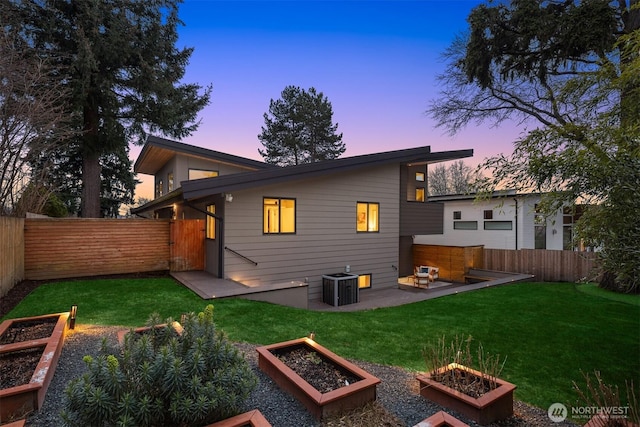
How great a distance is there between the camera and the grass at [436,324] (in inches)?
162

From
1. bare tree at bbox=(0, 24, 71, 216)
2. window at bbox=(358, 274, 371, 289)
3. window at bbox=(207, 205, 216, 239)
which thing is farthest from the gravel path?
window at bbox=(358, 274, 371, 289)

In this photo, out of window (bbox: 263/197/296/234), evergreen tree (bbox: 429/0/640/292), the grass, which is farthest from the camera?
window (bbox: 263/197/296/234)

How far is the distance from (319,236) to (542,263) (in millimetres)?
9283

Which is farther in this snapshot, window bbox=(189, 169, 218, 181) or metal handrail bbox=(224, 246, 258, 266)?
window bbox=(189, 169, 218, 181)

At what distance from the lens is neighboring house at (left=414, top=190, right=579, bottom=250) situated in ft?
46.0

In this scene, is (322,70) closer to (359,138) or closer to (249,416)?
(359,138)

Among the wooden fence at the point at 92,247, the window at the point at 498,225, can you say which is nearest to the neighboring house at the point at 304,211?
Result: the wooden fence at the point at 92,247

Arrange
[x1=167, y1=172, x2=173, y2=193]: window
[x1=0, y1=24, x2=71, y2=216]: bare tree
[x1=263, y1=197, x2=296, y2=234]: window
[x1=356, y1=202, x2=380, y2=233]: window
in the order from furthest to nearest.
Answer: [x1=167, y1=172, x2=173, y2=193]: window < [x1=356, y1=202, x2=380, y2=233]: window < [x1=263, y1=197, x2=296, y2=234]: window < [x1=0, y1=24, x2=71, y2=216]: bare tree

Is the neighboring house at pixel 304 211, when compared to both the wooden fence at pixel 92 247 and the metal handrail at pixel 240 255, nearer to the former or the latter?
the metal handrail at pixel 240 255

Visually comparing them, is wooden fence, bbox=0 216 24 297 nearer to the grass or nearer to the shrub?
the grass

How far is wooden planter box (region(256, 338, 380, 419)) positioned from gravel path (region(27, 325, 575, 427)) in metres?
0.07

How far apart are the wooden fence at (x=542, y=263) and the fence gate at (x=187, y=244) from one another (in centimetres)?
1170

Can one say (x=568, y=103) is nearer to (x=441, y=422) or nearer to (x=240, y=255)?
(x=441, y=422)

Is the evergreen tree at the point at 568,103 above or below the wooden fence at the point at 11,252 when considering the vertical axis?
above
